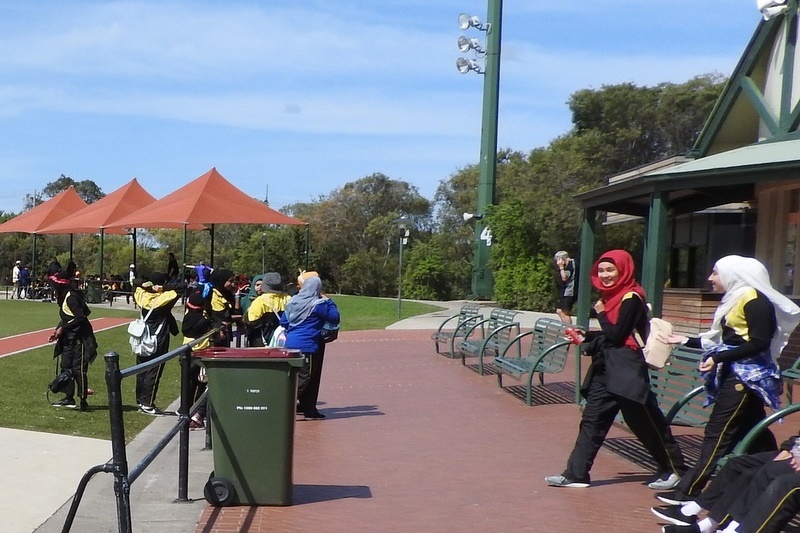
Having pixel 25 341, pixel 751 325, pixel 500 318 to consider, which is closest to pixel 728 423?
pixel 751 325

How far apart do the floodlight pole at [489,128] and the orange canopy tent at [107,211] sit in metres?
11.9

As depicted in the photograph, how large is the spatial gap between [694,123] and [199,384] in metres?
36.7

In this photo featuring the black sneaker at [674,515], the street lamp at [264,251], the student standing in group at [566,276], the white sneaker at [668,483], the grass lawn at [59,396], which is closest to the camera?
the black sneaker at [674,515]

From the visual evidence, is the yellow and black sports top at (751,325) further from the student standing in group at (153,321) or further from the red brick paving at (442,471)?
the student standing in group at (153,321)

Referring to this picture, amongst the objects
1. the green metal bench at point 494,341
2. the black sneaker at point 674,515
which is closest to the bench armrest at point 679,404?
the black sneaker at point 674,515

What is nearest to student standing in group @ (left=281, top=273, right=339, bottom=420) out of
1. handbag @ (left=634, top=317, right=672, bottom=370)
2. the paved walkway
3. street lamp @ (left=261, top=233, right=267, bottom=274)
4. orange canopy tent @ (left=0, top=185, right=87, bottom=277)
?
the paved walkway

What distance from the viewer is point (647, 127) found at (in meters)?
43.5

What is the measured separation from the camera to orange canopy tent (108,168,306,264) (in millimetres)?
23859

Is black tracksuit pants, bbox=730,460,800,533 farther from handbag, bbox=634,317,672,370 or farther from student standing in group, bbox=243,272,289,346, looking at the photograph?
student standing in group, bbox=243,272,289,346

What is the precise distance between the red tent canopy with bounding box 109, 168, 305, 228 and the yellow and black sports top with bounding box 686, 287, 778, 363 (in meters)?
18.4

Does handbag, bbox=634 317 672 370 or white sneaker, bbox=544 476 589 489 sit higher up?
handbag, bbox=634 317 672 370

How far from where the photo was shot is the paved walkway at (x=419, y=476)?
20.0ft

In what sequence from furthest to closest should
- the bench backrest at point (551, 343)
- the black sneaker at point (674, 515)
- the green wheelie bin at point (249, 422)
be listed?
the bench backrest at point (551, 343), the green wheelie bin at point (249, 422), the black sneaker at point (674, 515)

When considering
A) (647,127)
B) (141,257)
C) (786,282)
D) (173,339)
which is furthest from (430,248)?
(786,282)
